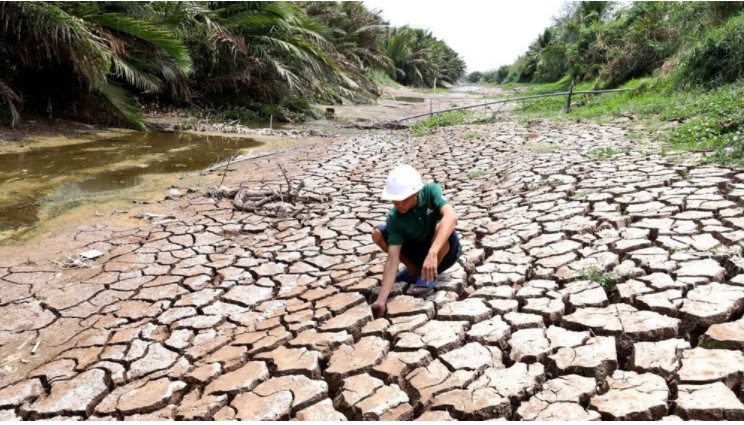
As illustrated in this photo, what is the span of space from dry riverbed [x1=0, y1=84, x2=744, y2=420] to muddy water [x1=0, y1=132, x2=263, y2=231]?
3.47 ft

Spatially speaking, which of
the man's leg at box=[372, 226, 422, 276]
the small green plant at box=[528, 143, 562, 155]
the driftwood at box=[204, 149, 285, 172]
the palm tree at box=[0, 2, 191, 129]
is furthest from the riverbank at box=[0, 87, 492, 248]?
the small green plant at box=[528, 143, 562, 155]

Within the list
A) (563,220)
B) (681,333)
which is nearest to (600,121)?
(563,220)

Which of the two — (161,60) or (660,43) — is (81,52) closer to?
(161,60)

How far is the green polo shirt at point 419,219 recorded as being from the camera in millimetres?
2889

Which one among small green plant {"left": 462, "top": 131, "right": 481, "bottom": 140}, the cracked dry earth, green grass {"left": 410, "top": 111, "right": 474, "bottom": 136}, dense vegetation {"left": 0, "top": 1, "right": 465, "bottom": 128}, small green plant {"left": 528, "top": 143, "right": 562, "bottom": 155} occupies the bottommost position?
the cracked dry earth

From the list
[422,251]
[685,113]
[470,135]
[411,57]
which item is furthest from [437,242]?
[411,57]

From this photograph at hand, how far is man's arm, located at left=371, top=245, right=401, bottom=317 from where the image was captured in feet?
9.29

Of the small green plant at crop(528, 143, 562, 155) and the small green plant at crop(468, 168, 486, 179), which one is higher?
the small green plant at crop(528, 143, 562, 155)

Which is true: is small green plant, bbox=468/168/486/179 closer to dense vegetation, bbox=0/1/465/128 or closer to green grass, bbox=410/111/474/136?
green grass, bbox=410/111/474/136

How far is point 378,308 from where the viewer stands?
2.83 metres

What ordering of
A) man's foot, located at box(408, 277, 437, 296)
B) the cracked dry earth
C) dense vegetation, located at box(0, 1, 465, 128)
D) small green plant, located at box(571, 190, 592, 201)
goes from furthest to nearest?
dense vegetation, located at box(0, 1, 465, 128) → small green plant, located at box(571, 190, 592, 201) → man's foot, located at box(408, 277, 437, 296) → the cracked dry earth

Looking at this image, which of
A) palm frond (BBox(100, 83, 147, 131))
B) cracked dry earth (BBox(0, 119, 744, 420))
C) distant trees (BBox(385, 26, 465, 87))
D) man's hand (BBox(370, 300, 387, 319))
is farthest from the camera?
distant trees (BBox(385, 26, 465, 87))

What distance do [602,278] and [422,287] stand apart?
0.94m

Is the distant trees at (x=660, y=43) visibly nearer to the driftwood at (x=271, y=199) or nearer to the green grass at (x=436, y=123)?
the green grass at (x=436, y=123)
